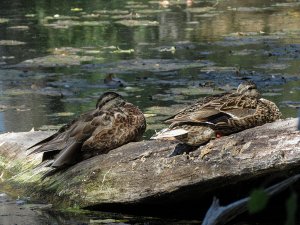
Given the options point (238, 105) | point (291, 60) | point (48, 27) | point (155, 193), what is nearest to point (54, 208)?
point (155, 193)

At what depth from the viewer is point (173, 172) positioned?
5.76m

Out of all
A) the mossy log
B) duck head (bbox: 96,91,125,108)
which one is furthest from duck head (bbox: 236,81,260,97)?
duck head (bbox: 96,91,125,108)

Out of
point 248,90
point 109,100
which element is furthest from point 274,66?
point 109,100

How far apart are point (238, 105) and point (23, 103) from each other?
4552 mm

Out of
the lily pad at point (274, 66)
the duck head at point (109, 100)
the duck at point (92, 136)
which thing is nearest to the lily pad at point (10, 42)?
the lily pad at point (274, 66)

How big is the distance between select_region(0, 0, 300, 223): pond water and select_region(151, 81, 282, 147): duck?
6.02ft

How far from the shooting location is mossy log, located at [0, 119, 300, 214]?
546cm

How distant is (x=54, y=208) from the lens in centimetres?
619

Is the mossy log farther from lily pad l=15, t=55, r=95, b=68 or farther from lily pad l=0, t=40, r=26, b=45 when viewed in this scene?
lily pad l=0, t=40, r=26, b=45

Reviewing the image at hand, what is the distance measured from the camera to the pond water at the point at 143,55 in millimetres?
10062

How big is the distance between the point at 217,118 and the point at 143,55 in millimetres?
7532

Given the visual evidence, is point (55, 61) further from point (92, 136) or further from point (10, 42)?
point (92, 136)

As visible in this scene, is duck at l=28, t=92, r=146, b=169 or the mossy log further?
duck at l=28, t=92, r=146, b=169

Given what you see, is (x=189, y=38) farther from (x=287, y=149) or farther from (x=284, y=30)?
(x=287, y=149)
